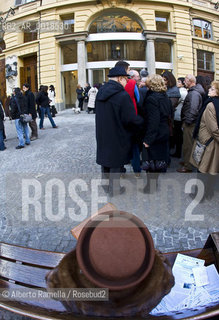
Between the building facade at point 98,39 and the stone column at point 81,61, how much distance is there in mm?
72

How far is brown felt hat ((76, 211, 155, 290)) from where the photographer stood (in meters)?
0.92

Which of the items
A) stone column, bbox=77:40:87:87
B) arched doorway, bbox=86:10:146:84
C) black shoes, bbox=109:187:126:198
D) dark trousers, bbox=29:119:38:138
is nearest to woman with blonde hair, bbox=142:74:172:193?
black shoes, bbox=109:187:126:198

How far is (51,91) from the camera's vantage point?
16.3m

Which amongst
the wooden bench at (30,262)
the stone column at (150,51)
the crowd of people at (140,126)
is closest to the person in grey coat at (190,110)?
the crowd of people at (140,126)

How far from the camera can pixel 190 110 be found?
4.51 metres

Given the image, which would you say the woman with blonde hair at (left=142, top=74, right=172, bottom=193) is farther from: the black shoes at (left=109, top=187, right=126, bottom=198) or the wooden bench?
the wooden bench

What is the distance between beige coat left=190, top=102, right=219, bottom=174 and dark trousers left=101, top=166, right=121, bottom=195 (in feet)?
4.13

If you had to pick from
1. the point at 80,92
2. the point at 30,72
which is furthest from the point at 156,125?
the point at 30,72

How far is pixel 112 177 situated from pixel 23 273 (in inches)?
89.7

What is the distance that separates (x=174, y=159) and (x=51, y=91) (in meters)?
12.8

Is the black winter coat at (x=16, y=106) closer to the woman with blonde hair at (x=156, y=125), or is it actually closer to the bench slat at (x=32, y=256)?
the woman with blonde hair at (x=156, y=125)

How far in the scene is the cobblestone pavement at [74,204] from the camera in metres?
2.93

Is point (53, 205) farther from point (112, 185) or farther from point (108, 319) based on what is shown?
point (108, 319)

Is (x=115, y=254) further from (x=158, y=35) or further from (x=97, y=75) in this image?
(x=158, y=35)
